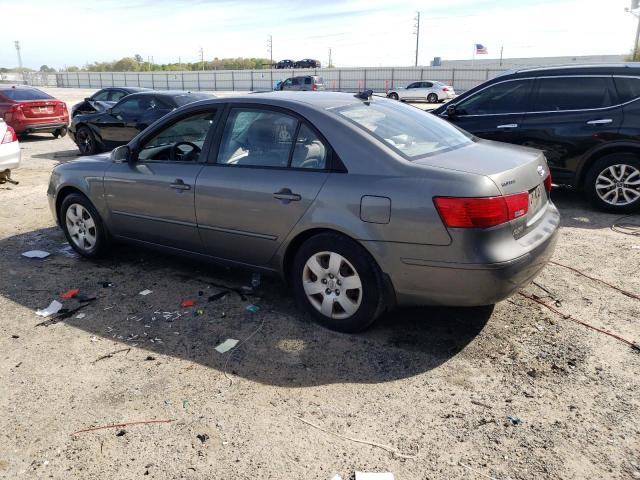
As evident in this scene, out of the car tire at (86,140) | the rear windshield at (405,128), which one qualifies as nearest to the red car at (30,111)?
the car tire at (86,140)

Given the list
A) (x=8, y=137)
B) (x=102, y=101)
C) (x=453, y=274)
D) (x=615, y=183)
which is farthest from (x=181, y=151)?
(x=102, y=101)

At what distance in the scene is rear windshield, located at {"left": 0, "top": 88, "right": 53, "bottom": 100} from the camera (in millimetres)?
15594

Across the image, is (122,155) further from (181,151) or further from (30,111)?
(30,111)

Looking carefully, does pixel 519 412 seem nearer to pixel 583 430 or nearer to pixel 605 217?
pixel 583 430

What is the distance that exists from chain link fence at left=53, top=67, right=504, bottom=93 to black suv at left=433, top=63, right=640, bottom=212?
3721 centimetres

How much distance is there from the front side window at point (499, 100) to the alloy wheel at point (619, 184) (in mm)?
1403

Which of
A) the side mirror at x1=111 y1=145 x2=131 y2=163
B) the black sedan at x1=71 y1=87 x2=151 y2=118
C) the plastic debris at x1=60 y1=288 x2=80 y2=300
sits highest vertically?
the black sedan at x1=71 y1=87 x2=151 y2=118

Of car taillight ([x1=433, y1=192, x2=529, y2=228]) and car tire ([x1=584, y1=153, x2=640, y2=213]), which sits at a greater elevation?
car taillight ([x1=433, y1=192, x2=529, y2=228])

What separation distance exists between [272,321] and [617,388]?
233cm

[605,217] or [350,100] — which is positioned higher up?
[350,100]

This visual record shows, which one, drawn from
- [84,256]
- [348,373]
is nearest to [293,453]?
[348,373]

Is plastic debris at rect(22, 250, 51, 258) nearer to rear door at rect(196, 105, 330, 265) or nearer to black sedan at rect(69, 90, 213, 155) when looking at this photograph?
rear door at rect(196, 105, 330, 265)

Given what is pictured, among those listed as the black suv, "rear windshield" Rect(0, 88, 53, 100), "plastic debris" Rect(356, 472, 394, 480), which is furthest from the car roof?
"rear windshield" Rect(0, 88, 53, 100)

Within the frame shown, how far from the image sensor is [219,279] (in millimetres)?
4957
